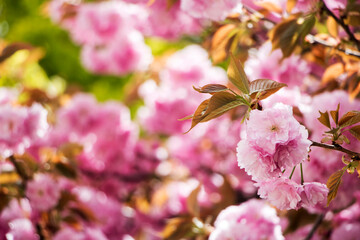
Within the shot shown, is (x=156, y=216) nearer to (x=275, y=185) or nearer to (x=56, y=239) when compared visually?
(x=56, y=239)

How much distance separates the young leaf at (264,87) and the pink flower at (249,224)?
29 cm

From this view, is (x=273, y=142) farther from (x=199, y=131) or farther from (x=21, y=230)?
(x=199, y=131)

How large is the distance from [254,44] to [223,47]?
185 mm

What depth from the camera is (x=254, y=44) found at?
1073mm

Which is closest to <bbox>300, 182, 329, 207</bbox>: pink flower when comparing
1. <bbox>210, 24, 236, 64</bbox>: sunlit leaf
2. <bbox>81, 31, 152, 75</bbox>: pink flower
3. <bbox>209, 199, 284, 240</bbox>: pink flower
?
<bbox>209, 199, 284, 240</bbox>: pink flower

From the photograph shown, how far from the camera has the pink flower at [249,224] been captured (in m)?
0.75

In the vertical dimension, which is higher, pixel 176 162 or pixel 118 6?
pixel 118 6

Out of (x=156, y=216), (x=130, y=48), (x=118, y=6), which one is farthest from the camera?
(x=130, y=48)

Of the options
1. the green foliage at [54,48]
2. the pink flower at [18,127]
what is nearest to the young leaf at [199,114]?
the pink flower at [18,127]

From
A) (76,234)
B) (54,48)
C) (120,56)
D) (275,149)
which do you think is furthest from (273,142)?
(54,48)

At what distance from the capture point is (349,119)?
0.56 m

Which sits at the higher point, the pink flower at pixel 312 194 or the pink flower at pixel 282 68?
the pink flower at pixel 312 194

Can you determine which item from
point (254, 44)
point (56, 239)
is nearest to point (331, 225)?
point (254, 44)

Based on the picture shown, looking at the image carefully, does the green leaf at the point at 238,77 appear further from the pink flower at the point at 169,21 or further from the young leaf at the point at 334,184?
the pink flower at the point at 169,21
